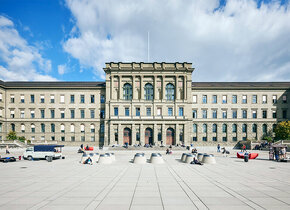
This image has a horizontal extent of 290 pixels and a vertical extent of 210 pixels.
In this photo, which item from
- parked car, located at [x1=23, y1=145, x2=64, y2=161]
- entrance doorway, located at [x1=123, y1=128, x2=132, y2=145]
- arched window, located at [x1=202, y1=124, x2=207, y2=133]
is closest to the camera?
parked car, located at [x1=23, y1=145, x2=64, y2=161]

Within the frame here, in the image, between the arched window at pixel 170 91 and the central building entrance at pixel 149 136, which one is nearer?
the central building entrance at pixel 149 136

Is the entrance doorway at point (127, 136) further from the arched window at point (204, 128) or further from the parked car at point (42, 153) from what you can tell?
the parked car at point (42, 153)

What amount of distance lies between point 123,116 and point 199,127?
2300cm

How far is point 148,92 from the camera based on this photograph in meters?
53.4

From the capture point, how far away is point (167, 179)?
13430mm

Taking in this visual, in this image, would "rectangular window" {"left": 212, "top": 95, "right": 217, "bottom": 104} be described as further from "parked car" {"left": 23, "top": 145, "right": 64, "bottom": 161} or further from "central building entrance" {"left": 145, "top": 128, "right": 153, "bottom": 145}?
"parked car" {"left": 23, "top": 145, "right": 64, "bottom": 161}

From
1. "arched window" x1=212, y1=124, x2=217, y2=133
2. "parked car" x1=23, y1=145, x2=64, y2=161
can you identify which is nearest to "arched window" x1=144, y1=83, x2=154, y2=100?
"arched window" x1=212, y1=124, x2=217, y2=133

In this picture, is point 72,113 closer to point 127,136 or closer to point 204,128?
point 127,136

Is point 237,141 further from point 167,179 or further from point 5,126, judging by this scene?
point 5,126

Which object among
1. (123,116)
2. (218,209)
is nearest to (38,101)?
(123,116)

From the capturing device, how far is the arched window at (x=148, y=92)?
53.1 metres

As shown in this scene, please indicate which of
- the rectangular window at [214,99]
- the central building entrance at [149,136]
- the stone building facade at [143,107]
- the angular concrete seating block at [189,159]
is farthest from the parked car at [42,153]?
the rectangular window at [214,99]

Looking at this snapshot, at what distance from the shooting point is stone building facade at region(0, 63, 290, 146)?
171ft

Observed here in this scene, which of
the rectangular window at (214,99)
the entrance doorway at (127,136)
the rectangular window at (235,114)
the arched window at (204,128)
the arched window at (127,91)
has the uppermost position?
the arched window at (127,91)
